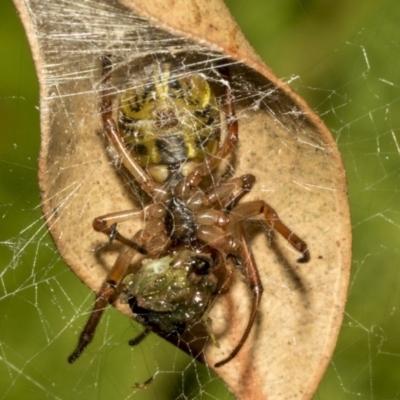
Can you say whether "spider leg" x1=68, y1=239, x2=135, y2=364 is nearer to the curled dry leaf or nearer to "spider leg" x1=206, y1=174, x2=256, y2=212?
the curled dry leaf

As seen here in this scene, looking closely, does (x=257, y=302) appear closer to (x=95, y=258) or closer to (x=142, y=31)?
(x=95, y=258)

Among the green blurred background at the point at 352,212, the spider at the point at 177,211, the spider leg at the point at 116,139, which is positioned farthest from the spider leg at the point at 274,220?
the green blurred background at the point at 352,212

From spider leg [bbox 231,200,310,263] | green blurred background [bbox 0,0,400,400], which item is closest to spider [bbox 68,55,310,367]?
spider leg [bbox 231,200,310,263]

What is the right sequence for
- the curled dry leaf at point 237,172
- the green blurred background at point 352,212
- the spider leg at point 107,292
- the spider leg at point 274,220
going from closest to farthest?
→ the curled dry leaf at point 237,172, the spider leg at point 274,220, the spider leg at point 107,292, the green blurred background at point 352,212

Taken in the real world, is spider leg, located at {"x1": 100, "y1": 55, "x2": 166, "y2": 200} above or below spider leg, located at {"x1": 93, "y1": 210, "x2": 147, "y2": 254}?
above

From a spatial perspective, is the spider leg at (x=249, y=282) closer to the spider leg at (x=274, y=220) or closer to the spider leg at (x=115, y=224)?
the spider leg at (x=274, y=220)

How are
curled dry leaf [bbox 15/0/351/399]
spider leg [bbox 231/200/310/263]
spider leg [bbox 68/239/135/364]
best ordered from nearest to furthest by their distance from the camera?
1. curled dry leaf [bbox 15/0/351/399]
2. spider leg [bbox 231/200/310/263]
3. spider leg [bbox 68/239/135/364]
